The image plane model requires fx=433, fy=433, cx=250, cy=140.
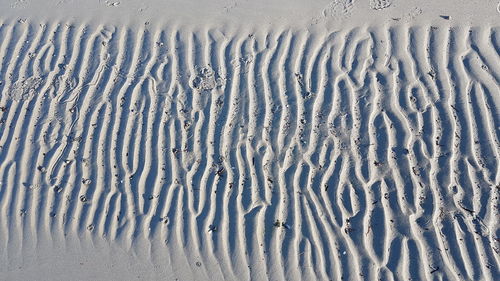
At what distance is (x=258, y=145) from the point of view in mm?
6340

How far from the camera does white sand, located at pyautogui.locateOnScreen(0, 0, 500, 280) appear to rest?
5750mm

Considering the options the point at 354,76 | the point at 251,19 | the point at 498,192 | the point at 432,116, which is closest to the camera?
the point at 498,192

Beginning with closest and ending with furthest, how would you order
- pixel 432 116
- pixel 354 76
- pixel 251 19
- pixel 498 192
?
pixel 498 192 < pixel 432 116 < pixel 354 76 < pixel 251 19

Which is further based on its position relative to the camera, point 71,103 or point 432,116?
point 71,103

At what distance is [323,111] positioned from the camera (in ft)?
21.1

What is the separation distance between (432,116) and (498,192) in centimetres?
131

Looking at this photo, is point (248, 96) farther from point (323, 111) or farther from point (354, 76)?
point (354, 76)

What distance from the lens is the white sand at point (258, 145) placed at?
5.75 meters

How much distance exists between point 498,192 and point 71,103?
6383 mm

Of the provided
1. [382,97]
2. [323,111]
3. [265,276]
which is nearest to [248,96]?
[323,111]

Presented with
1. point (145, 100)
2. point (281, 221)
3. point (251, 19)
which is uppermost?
point (251, 19)

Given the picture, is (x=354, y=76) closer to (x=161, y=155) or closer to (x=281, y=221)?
(x=281, y=221)

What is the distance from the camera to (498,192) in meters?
5.69

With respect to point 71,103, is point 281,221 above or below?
below
